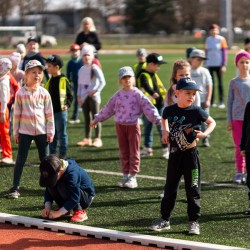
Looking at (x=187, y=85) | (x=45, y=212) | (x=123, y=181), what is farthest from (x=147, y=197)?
(x=187, y=85)

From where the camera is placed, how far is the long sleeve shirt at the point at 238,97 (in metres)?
10.5

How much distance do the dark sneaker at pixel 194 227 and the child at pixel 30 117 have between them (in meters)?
2.57

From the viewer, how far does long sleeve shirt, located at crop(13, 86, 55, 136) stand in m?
9.88

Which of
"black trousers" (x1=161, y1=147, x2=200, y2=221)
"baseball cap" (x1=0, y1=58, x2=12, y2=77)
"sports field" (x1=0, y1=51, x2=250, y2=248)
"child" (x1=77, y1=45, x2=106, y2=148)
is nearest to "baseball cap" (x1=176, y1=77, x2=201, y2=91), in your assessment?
"black trousers" (x1=161, y1=147, x2=200, y2=221)

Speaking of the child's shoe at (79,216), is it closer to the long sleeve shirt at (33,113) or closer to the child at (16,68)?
the long sleeve shirt at (33,113)

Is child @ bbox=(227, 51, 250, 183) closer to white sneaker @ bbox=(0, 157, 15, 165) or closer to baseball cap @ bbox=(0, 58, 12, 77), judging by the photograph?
baseball cap @ bbox=(0, 58, 12, 77)

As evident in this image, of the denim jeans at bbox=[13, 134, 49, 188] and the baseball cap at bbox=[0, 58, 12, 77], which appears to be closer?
the denim jeans at bbox=[13, 134, 49, 188]

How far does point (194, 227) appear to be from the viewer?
8.14 m

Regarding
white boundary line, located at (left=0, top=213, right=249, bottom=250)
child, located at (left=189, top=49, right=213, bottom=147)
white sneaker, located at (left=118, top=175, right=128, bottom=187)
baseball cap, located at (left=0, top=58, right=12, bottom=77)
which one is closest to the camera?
white boundary line, located at (left=0, top=213, right=249, bottom=250)

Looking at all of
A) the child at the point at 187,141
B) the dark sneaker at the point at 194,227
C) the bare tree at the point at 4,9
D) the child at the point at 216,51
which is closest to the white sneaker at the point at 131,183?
the child at the point at 187,141

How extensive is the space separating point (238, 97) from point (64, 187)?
3.12 meters

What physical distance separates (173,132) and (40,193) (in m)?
2.67

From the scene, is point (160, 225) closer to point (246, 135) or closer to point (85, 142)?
point (246, 135)

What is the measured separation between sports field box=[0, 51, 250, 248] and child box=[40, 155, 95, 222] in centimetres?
21
